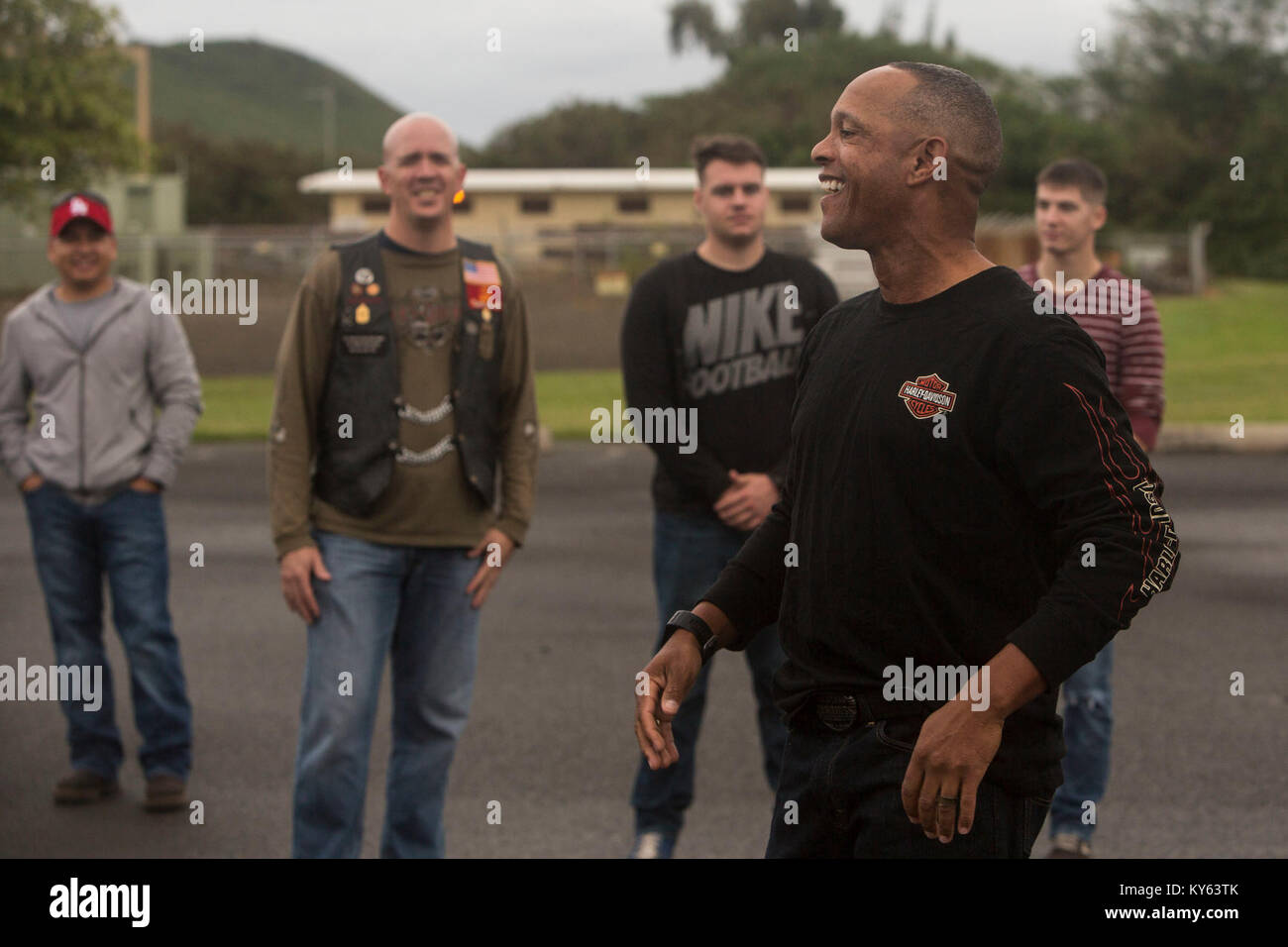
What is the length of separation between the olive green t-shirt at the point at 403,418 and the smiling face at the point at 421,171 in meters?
0.14

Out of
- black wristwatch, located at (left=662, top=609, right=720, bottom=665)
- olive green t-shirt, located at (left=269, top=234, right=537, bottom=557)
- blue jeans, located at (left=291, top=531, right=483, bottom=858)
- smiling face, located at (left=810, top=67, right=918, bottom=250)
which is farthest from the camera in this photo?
olive green t-shirt, located at (left=269, top=234, right=537, bottom=557)

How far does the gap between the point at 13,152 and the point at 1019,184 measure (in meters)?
46.5

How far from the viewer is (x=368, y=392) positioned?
181 inches

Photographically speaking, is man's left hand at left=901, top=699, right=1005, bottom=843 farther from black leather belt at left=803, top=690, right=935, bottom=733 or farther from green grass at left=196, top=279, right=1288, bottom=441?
green grass at left=196, top=279, right=1288, bottom=441

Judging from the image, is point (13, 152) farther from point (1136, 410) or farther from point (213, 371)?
point (1136, 410)

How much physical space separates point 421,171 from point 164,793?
247 centimetres

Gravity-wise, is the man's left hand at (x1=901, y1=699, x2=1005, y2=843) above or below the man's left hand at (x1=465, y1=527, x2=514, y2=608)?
above

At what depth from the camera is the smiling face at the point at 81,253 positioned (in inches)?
236

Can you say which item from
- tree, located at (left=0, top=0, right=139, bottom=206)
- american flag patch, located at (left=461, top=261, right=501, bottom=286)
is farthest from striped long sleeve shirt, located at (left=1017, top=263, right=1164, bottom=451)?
tree, located at (left=0, top=0, right=139, bottom=206)

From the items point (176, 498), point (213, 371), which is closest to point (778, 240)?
point (213, 371)

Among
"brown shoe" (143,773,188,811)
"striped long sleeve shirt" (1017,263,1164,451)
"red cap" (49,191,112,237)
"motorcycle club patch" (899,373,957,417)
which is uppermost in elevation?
"red cap" (49,191,112,237)

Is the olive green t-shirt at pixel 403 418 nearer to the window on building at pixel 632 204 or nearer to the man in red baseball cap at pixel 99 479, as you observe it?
the man in red baseball cap at pixel 99 479

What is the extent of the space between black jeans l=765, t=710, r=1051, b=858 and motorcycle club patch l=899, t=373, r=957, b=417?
0.51 metres

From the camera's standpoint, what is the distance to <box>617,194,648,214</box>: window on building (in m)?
61.8
